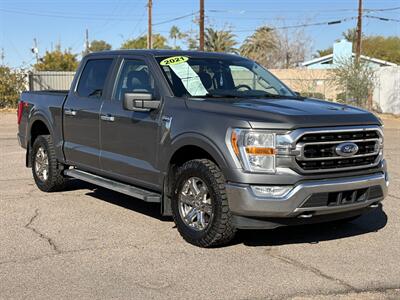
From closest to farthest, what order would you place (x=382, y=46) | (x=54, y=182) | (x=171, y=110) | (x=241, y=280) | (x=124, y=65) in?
(x=241, y=280) → (x=171, y=110) → (x=124, y=65) → (x=54, y=182) → (x=382, y=46)

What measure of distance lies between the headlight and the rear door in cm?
250

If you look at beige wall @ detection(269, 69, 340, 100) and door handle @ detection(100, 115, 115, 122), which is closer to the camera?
door handle @ detection(100, 115, 115, 122)

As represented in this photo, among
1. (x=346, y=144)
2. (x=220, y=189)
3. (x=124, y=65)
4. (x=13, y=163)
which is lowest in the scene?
(x=13, y=163)

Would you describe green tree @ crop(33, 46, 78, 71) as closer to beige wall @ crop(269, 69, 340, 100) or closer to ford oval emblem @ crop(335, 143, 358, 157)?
beige wall @ crop(269, 69, 340, 100)

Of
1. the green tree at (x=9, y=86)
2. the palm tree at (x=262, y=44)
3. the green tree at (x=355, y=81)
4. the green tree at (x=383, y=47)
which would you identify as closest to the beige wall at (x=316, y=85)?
the green tree at (x=355, y=81)

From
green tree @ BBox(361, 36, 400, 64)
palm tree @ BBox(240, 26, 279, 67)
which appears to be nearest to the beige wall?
palm tree @ BBox(240, 26, 279, 67)

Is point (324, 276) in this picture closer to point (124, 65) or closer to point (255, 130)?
point (255, 130)

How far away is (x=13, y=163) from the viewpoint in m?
11.5

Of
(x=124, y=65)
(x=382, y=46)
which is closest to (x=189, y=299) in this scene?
(x=124, y=65)

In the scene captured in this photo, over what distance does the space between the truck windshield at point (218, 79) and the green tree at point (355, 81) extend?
68.7 feet

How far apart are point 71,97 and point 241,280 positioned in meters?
4.05

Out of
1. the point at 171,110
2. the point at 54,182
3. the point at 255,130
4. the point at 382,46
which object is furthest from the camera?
the point at 382,46

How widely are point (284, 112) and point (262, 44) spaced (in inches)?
2215

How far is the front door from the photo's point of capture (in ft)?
20.4
